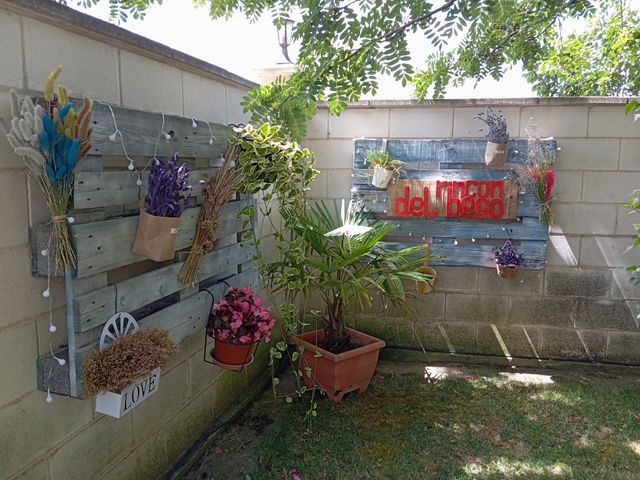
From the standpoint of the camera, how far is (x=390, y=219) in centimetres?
337

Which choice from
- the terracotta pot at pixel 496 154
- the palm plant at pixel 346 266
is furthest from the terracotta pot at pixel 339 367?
the terracotta pot at pixel 496 154

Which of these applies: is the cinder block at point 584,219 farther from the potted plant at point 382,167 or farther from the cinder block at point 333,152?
the cinder block at point 333,152

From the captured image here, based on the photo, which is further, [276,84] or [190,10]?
[190,10]

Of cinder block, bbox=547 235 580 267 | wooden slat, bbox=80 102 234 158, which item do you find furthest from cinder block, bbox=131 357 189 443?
cinder block, bbox=547 235 580 267

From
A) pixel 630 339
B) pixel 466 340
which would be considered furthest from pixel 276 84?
pixel 630 339

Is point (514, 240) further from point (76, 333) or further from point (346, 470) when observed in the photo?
point (76, 333)

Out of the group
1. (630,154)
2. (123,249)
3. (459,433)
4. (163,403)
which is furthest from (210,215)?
(630,154)

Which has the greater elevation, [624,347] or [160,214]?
[160,214]

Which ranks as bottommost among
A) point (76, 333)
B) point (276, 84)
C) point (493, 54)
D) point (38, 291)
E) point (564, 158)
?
point (76, 333)

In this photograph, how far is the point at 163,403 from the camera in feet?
6.86

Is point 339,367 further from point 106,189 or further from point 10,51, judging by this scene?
point 10,51

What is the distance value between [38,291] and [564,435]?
2.42 metres

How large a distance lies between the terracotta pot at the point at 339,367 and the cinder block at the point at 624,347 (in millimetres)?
1585

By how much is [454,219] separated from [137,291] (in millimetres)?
2229
